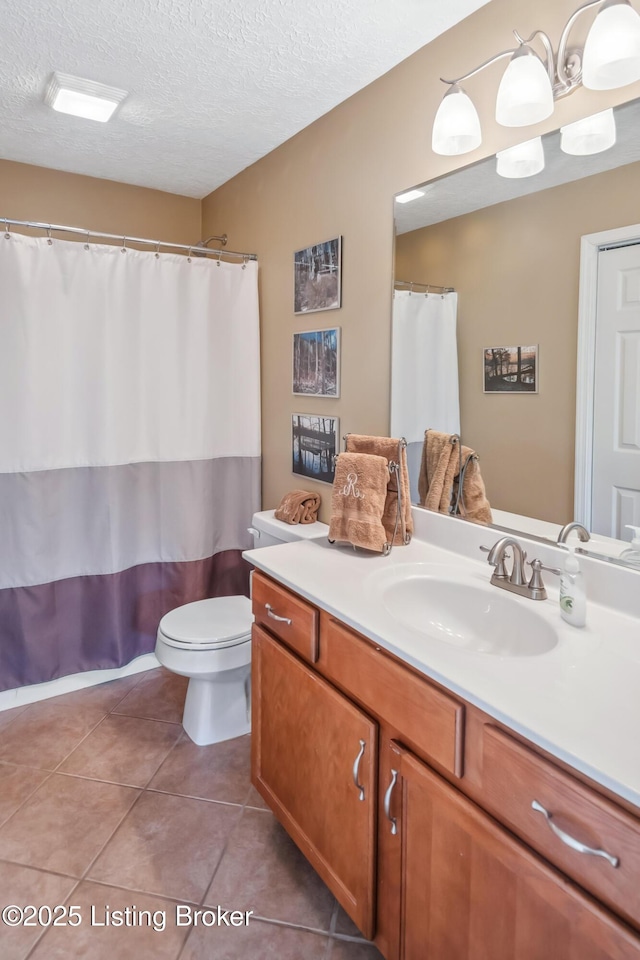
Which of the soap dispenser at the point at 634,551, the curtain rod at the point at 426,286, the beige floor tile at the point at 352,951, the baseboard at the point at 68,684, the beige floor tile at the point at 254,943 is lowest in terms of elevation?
the beige floor tile at the point at 352,951

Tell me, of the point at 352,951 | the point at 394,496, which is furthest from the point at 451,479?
the point at 352,951

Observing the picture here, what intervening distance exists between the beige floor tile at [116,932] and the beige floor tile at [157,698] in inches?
32.3

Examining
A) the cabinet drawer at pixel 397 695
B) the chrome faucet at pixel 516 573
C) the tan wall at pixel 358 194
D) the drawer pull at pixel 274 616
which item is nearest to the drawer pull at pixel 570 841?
the cabinet drawer at pixel 397 695

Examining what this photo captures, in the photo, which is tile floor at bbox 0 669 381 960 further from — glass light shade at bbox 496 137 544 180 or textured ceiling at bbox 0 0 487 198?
textured ceiling at bbox 0 0 487 198

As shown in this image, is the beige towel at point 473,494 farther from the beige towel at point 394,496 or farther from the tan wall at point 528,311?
the beige towel at point 394,496

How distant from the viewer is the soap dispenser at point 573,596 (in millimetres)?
1230

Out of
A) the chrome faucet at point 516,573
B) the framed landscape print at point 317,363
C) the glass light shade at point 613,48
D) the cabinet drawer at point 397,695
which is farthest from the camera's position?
the framed landscape print at point 317,363

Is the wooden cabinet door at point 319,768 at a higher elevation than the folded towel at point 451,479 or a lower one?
lower

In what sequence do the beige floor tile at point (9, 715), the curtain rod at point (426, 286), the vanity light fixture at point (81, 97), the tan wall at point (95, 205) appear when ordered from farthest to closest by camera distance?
the tan wall at point (95, 205), the beige floor tile at point (9, 715), the vanity light fixture at point (81, 97), the curtain rod at point (426, 286)

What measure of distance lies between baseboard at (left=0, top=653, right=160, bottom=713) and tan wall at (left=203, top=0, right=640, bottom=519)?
0.98 metres

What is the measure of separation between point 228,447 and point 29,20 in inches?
65.7

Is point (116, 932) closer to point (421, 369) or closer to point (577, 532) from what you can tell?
point (577, 532)

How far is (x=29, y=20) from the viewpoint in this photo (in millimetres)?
1639

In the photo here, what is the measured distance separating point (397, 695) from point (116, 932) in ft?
3.33
